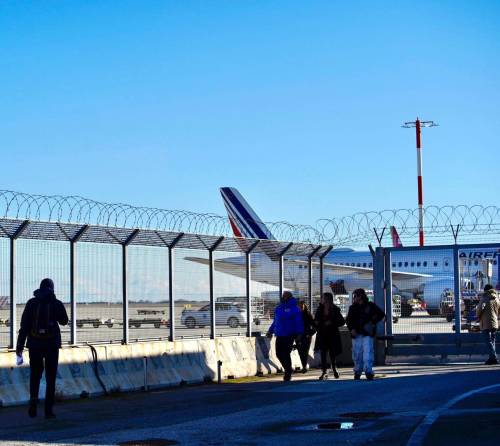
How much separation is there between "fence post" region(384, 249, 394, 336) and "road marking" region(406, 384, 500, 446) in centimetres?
807

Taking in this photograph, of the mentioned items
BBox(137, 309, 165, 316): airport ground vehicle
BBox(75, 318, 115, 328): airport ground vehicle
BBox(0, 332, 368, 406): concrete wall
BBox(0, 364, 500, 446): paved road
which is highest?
BBox(137, 309, 165, 316): airport ground vehicle

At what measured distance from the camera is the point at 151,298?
18.8 meters

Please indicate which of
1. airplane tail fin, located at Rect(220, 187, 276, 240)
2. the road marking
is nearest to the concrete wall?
the road marking

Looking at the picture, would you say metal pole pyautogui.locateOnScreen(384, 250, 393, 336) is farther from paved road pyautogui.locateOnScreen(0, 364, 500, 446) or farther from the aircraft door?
paved road pyautogui.locateOnScreen(0, 364, 500, 446)

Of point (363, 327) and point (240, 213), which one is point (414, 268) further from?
point (240, 213)

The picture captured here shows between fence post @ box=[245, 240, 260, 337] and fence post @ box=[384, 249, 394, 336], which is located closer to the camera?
fence post @ box=[245, 240, 260, 337]

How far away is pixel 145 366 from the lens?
17859 mm

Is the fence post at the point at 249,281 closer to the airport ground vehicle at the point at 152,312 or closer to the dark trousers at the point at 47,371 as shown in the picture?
the airport ground vehicle at the point at 152,312

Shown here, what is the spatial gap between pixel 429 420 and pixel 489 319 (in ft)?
36.2

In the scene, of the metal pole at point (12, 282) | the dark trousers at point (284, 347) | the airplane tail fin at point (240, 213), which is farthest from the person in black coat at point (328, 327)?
the airplane tail fin at point (240, 213)

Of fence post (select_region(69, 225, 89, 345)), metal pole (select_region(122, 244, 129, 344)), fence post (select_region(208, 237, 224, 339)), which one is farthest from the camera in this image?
fence post (select_region(208, 237, 224, 339))

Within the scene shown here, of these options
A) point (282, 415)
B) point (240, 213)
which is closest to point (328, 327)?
point (282, 415)

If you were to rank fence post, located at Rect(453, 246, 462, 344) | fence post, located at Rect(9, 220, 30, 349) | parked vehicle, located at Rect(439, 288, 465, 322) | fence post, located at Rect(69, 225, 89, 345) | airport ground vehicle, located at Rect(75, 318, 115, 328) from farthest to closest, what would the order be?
1. parked vehicle, located at Rect(439, 288, 465, 322)
2. fence post, located at Rect(453, 246, 462, 344)
3. airport ground vehicle, located at Rect(75, 318, 115, 328)
4. fence post, located at Rect(69, 225, 89, 345)
5. fence post, located at Rect(9, 220, 30, 349)

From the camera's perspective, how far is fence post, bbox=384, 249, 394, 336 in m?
24.2
